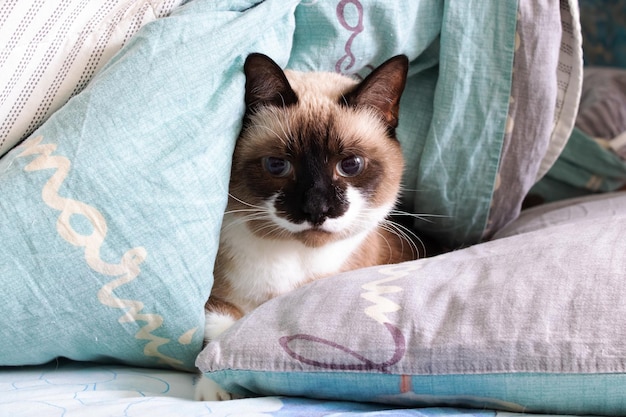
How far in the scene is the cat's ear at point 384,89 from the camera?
1.19 metres

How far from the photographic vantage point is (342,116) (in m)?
1.24

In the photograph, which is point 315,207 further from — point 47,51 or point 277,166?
point 47,51

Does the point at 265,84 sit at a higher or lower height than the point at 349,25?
lower

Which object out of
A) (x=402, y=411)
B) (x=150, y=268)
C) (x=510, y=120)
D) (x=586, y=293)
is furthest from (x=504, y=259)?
(x=150, y=268)

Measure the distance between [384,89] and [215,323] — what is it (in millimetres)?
530

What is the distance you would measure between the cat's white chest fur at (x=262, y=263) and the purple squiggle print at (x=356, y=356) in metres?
0.30

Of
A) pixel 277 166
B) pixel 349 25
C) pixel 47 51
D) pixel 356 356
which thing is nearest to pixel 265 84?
pixel 277 166

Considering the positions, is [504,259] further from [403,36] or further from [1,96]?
[1,96]

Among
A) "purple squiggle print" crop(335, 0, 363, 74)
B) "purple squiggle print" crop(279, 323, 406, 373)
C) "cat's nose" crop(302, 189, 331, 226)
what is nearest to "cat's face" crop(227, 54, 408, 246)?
"cat's nose" crop(302, 189, 331, 226)

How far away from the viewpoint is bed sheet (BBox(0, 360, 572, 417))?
908 mm

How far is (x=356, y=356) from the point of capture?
3.08ft

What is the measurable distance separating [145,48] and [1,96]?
277mm

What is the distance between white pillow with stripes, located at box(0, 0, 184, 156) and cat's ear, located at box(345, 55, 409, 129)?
39cm

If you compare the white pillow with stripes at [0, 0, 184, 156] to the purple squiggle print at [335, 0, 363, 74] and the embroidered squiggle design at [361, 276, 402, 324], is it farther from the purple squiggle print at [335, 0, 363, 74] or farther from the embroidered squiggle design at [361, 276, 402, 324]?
the embroidered squiggle design at [361, 276, 402, 324]
